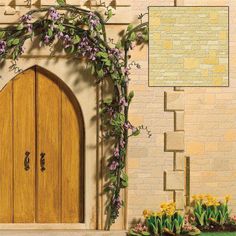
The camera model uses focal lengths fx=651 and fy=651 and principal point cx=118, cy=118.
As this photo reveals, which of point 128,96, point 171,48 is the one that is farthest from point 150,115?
point 171,48

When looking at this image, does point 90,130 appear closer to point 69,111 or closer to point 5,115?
point 69,111

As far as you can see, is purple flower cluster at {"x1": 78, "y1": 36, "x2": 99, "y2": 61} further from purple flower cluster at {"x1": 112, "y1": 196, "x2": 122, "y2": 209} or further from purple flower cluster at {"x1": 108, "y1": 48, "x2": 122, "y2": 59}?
purple flower cluster at {"x1": 112, "y1": 196, "x2": 122, "y2": 209}

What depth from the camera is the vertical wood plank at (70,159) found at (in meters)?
9.55

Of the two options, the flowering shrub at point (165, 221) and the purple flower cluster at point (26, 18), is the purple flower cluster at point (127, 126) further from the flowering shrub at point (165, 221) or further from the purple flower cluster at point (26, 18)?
the purple flower cluster at point (26, 18)

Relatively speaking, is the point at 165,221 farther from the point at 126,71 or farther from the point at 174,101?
the point at 126,71

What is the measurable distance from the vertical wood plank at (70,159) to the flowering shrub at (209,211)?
6.05 feet

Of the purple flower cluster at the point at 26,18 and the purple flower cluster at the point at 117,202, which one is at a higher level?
the purple flower cluster at the point at 26,18

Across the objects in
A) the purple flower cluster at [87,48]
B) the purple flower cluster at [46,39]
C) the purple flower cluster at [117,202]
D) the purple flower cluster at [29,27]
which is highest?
the purple flower cluster at [29,27]

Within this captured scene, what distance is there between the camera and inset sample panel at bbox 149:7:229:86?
9.61m

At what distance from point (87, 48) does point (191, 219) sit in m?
3.13

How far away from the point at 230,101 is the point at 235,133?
0.52m

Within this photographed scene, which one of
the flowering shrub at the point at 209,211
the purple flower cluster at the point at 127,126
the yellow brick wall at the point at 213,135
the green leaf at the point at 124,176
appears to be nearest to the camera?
the purple flower cluster at the point at 127,126

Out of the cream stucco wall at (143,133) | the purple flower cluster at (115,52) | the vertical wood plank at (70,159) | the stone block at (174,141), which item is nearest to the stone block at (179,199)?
the cream stucco wall at (143,133)

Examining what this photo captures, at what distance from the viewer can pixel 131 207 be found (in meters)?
9.61
